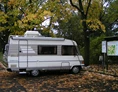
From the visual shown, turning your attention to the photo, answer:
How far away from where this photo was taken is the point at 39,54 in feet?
52.1

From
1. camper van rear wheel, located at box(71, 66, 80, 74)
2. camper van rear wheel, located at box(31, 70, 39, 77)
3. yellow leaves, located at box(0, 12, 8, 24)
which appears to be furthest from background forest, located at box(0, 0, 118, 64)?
camper van rear wheel, located at box(31, 70, 39, 77)

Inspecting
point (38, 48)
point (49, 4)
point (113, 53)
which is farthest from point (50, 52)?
point (49, 4)

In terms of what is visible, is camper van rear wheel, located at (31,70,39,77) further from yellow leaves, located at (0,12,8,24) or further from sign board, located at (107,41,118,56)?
yellow leaves, located at (0,12,8,24)

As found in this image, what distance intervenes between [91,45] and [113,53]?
25.9 feet

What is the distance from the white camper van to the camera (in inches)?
598

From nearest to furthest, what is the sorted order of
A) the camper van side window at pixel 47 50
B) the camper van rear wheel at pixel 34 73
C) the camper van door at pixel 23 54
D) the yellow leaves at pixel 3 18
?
the camper van door at pixel 23 54, the camper van rear wheel at pixel 34 73, the camper van side window at pixel 47 50, the yellow leaves at pixel 3 18

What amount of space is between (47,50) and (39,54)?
0.68 meters

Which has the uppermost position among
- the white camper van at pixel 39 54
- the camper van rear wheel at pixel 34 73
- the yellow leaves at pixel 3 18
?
the yellow leaves at pixel 3 18

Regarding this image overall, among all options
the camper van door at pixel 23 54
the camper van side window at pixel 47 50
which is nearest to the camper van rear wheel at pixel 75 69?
the camper van side window at pixel 47 50

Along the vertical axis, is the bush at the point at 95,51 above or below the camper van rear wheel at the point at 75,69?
above

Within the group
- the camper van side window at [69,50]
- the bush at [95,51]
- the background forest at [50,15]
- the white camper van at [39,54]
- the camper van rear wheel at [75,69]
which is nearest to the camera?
the white camper van at [39,54]

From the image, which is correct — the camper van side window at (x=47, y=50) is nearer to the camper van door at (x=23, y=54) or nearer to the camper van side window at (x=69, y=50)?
the camper van side window at (x=69, y=50)

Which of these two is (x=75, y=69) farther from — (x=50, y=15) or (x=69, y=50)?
(x=50, y=15)

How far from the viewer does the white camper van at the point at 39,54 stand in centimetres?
1519
